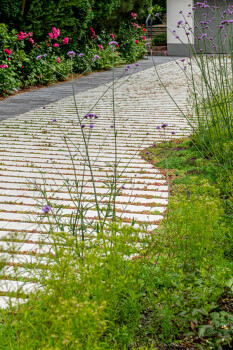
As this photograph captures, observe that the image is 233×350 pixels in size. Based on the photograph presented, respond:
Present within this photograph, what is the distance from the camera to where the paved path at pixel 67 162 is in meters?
3.04

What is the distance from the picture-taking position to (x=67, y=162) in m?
5.14

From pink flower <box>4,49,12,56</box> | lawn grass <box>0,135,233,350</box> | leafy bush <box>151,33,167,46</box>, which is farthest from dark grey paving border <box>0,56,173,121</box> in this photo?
leafy bush <box>151,33,167,46</box>

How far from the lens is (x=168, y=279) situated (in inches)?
92.7

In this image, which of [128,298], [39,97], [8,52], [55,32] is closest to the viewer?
[128,298]

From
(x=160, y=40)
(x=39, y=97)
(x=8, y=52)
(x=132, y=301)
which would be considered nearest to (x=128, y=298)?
(x=132, y=301)

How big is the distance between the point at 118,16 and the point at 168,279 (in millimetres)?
14048

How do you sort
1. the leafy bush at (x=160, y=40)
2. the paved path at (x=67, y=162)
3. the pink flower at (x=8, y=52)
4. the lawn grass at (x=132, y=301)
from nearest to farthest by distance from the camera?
the lawn grass at (x=132, y=301) → the paved path at (x=67, y=162) → the pink flower at (x=8, y=52) → the leafy bush at (x=160, y=40)

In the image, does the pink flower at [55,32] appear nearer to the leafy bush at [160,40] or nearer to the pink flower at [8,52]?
the pink flower at [8,52]

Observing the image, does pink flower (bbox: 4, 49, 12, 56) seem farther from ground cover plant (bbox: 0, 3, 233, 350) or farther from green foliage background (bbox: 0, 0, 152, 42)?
ground cover plant (bbox: 0, 3, 233, 350)

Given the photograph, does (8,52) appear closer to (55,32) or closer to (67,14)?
(55,32)

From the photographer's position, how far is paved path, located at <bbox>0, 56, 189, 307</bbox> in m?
3.04

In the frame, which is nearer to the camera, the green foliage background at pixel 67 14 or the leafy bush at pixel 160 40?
the green foliage background at pixel 67 14

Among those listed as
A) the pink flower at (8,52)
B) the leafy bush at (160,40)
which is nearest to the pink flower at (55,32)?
the pink flower at (8,52)

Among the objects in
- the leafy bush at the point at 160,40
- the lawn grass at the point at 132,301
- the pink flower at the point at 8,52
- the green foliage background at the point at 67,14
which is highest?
the leafy bush at the point at 160,40
